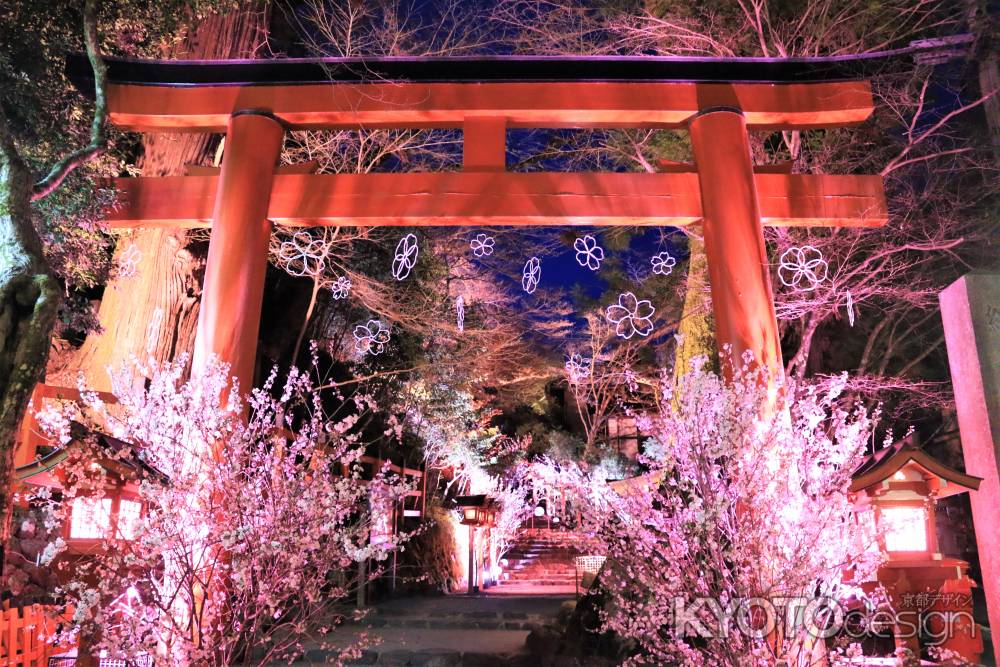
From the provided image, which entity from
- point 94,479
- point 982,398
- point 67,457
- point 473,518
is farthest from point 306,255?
point 473,518

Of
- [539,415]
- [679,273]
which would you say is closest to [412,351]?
[679,273]

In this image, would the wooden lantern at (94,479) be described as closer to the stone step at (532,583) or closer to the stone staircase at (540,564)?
the stone staircase at (540,564)

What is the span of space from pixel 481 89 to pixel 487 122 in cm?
32

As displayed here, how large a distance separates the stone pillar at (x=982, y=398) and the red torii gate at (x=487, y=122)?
208 cm

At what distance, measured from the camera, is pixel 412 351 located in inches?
623

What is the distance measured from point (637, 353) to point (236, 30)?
16818mm

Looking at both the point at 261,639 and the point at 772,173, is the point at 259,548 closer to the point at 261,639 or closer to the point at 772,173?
the point at 261,639

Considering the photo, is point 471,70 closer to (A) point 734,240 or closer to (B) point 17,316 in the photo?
(A) point 734,240

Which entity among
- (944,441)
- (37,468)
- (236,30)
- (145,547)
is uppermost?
(236,30)

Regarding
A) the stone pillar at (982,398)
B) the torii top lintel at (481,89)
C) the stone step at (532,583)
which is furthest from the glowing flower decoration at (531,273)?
the stone step at (532,583)

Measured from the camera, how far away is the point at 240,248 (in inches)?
232

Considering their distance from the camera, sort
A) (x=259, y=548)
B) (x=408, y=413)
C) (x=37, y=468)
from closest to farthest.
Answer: (x=259, y=548) < (x=37, y=468) < (x=408, y=413)

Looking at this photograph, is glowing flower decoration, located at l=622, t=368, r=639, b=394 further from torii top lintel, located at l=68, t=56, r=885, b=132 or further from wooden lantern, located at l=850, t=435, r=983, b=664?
torii top lintel, located at l=68, t=56, r=885, b=132

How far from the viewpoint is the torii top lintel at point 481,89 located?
629cm
